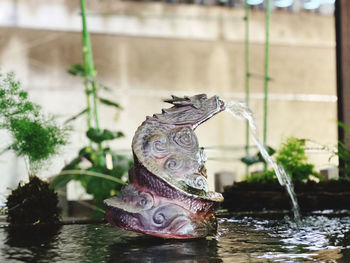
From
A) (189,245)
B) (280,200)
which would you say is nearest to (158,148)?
(189,245)

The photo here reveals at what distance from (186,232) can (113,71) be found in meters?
5.51

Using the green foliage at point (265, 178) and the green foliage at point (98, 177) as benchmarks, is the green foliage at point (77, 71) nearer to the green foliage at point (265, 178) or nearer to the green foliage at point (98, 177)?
the green foliage at point (98, 177)

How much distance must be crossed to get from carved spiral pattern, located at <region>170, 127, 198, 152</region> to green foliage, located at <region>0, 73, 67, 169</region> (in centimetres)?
118

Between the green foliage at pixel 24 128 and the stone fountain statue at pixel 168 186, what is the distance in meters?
1.06

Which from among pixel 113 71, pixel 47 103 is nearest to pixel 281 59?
pixel 113 71

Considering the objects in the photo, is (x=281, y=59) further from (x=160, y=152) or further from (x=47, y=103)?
(x=160, y=152)

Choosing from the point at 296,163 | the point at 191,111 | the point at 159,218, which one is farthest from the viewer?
the point at 296,163

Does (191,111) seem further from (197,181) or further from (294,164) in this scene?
(294,164)

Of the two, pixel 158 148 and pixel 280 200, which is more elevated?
pixel 158 148

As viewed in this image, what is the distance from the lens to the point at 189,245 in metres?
2.57

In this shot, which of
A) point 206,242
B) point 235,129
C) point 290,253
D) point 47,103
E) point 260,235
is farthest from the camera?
point 235,129

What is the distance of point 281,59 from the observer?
8836 mm

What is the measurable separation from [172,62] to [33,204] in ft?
16.3

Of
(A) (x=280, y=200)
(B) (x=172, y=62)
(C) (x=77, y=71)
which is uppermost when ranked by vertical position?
(B) (x=172, y=62)
